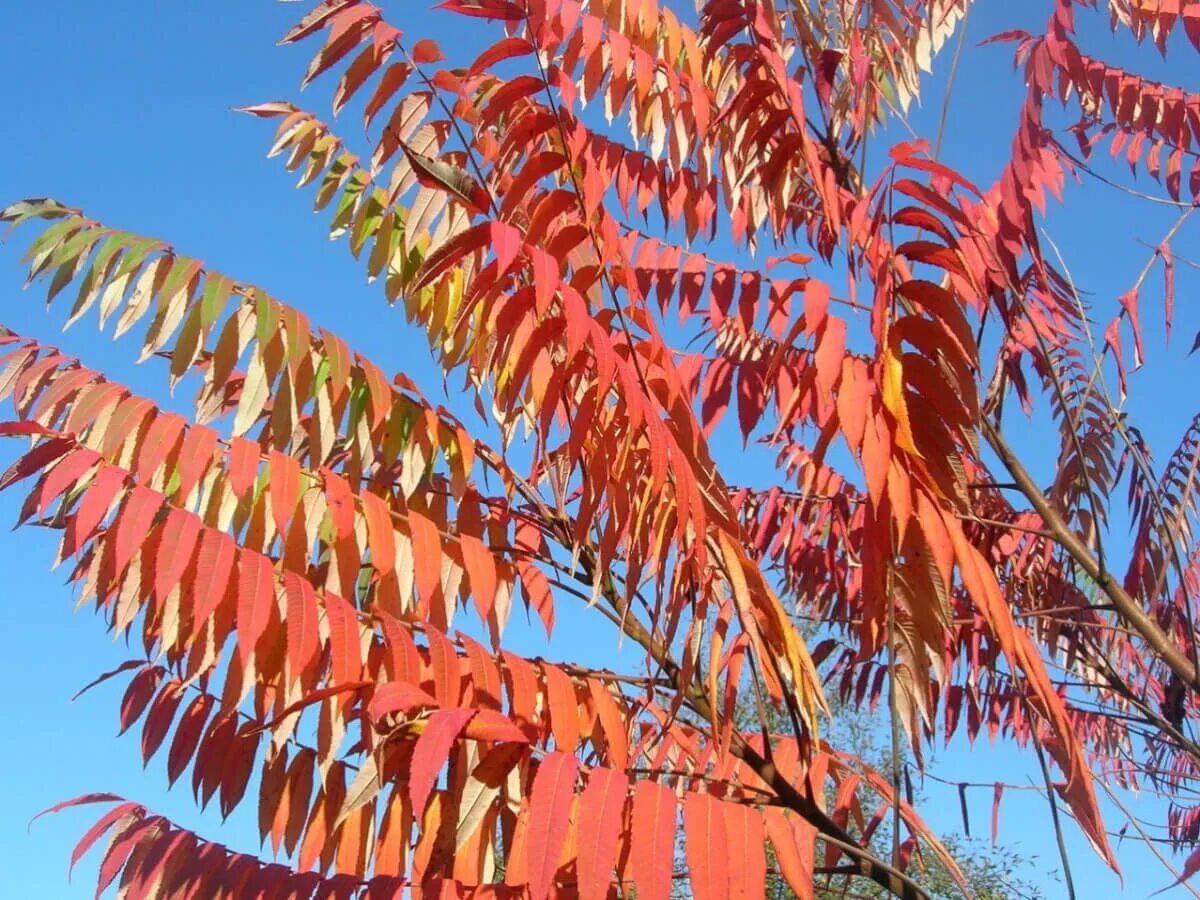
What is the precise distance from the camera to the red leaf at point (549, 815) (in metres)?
1.24

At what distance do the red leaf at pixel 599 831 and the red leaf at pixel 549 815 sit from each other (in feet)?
0.09

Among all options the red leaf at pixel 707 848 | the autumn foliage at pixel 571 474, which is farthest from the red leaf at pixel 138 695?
the red leaf at pixel 707 848

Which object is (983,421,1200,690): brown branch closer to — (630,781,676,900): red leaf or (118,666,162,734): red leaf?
(630,781,676,900): red leaf

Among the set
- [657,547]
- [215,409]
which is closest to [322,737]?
[657,547]

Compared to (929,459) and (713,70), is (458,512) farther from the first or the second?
(713,70)

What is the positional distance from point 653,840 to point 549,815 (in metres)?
Answer: 0.13

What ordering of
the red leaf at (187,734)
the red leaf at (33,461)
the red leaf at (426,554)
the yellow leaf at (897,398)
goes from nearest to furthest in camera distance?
1. the yellow leaf at (897,398)
2. the red leaf at (33,461)
3. the red leaf at (426,554)
4. the red leaf at (187,734)

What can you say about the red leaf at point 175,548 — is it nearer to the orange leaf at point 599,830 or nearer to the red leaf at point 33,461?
the red leaf at point 33,461

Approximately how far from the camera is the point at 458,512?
2232 mm

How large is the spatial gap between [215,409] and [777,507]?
163 cm

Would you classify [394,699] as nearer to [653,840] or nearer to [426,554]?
[653,840]

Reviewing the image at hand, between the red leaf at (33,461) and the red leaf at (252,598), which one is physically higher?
the red leaf at (33,461)

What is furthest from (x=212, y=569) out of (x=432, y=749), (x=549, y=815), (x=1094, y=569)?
(x=1094, y=569)

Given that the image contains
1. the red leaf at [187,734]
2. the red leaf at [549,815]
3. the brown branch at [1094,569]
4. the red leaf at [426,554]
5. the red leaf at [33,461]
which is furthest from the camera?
the brown branch at [1094,569]
